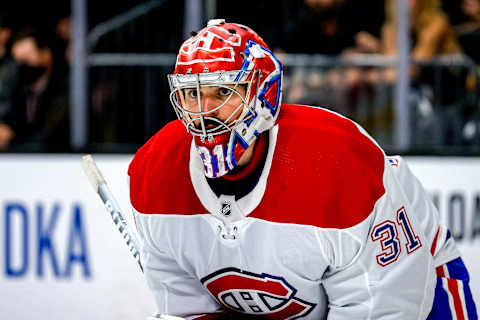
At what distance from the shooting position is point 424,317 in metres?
1.89

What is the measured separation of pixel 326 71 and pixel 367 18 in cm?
30

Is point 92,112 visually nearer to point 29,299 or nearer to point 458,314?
point 29,299

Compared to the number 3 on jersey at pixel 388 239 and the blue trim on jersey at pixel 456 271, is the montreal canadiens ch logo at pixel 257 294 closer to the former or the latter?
the number 3 on jersey at pixel 388 239

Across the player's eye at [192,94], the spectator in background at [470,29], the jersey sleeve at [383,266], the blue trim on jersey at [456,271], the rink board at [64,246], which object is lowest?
the rink board at [64,246]

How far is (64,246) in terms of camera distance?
3.42 meters

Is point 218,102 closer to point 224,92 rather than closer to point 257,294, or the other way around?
point 224,92

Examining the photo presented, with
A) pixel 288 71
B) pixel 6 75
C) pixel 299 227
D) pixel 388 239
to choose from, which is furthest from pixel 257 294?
pixel 6 75

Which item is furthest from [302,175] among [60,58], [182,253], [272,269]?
[60,58]

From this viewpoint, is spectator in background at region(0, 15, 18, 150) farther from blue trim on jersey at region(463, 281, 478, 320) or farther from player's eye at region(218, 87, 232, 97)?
blue trim on jersey at region(463, 281, 478, 320)

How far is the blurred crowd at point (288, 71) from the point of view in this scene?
3.56 metres

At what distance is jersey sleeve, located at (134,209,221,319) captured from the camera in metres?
2.02

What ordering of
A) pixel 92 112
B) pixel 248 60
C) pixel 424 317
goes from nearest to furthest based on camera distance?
pixel 248 60 → pixel 424 317 → pixel 92 112

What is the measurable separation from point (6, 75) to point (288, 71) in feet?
4.24

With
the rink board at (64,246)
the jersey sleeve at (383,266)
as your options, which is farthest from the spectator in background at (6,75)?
the jersey sleeve at (383,266)
